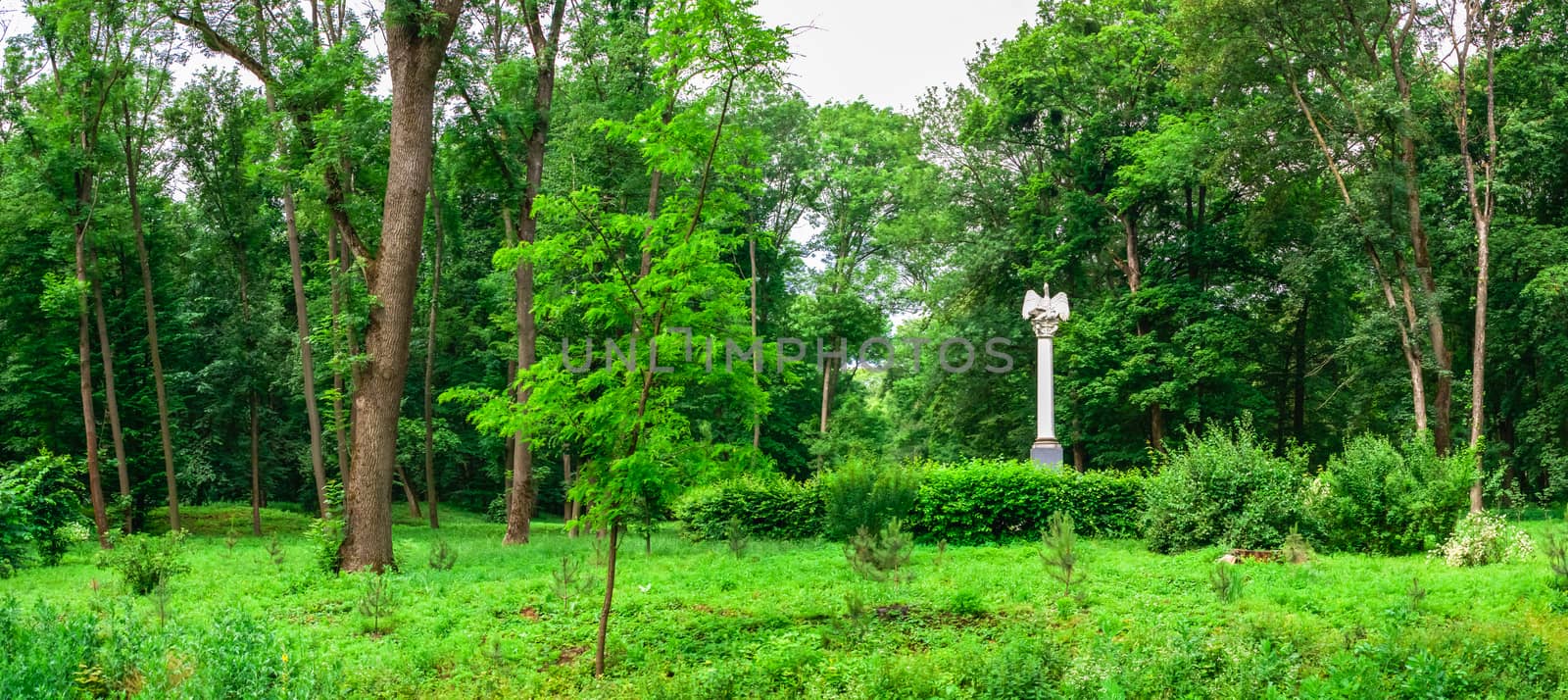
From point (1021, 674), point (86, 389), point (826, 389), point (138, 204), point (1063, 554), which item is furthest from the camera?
point (826, 389)

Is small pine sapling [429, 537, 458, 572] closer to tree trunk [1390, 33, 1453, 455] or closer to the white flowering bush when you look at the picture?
the white flowering bush

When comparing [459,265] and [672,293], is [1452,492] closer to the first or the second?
[672,293]

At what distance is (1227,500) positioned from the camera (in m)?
14.2

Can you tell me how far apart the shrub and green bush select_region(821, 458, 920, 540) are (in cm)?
341

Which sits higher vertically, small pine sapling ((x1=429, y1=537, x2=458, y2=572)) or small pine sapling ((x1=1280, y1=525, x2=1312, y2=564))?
small pine sapling ((x1=1280, y1=525, x2=1312, y2=564))

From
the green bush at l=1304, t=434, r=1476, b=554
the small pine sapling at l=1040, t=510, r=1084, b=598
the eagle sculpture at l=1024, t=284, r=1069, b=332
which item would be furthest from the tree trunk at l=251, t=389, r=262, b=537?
the green bush at l=1304, t=434, r=1476, b=554

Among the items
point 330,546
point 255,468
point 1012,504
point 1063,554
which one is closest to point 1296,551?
point 1063,554

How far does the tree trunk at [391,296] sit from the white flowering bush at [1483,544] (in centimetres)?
1214

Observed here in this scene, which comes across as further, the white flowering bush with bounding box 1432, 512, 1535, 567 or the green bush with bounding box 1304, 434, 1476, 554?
the green bush with bounding box 1304, 434, 1476, 554

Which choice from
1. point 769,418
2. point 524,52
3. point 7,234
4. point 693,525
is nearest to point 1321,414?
point 769,418

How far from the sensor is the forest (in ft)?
27.1

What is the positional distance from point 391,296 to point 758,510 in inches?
306

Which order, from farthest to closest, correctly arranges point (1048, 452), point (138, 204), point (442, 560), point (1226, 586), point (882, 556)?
point (138, 204), point (1048, 452), point (442, 560), point (882, 556), point (1226, 586)

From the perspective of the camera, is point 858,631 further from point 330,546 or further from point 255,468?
point 255,468
